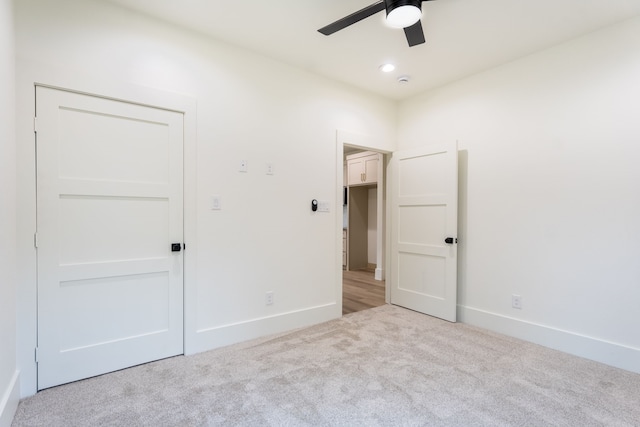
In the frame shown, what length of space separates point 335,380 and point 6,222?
218 centimetres

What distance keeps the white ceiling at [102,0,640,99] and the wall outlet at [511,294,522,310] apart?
2279 mm

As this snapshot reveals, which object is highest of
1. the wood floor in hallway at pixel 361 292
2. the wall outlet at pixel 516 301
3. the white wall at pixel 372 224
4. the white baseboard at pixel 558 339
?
the white wall at pixel 372 224

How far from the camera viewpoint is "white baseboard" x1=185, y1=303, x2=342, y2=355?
8.61 ft

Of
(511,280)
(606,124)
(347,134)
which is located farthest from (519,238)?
(347,134)

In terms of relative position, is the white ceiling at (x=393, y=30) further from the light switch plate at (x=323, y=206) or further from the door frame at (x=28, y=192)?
the light switch plate at (x=323, y=206)

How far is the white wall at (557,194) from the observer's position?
2432 mm

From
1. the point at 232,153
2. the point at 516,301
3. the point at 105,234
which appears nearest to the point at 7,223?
the point at 105,234

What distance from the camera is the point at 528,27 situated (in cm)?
250

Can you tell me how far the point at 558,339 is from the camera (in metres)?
2.74

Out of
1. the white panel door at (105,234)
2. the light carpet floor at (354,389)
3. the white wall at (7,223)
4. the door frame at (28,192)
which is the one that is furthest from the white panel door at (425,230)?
the white wall at (7,223)

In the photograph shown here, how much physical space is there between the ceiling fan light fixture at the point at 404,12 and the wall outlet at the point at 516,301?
8.53ft

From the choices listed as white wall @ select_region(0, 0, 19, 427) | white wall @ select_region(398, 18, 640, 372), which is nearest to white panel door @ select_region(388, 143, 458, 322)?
white wall @ select_region(398, 18, 640, 372)

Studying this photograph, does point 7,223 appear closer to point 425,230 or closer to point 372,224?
point 425,230

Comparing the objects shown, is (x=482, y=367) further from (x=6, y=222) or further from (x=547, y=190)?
(x=6, y=222)
